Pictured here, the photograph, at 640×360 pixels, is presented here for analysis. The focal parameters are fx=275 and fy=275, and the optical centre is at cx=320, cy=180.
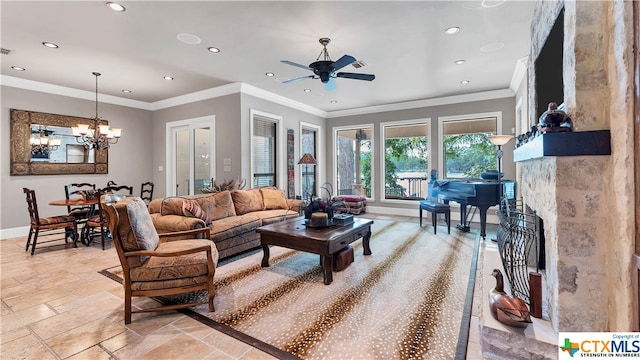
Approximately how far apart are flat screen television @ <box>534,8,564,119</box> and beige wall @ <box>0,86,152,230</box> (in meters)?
7.68

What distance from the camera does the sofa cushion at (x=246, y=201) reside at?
15.0 feet

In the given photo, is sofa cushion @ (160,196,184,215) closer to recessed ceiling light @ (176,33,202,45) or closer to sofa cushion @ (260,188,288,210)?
sofa cushion @ (260,188,288,210)

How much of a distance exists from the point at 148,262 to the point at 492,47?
482cm

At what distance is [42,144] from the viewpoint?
209 inches

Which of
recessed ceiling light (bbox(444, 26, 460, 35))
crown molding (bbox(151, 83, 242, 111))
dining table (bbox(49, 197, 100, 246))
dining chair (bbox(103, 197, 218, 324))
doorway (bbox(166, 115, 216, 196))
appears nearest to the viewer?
dining chair (bbox(103, 197, 218, 324))

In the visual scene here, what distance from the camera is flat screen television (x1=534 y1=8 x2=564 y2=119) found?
6.51ft

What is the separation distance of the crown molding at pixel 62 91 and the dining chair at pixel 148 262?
501 cm

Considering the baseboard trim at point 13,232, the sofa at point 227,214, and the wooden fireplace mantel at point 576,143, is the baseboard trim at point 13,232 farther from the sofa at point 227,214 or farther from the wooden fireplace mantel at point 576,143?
the wooden fireplace mantel at point 576,143

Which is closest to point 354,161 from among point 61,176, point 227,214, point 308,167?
point 308,167

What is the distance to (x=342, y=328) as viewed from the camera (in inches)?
83.6

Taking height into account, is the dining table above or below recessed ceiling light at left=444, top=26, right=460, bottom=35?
below

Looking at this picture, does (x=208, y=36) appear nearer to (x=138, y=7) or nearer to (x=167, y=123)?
(x=138, y=7)

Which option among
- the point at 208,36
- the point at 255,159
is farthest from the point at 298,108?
the point at 208,36

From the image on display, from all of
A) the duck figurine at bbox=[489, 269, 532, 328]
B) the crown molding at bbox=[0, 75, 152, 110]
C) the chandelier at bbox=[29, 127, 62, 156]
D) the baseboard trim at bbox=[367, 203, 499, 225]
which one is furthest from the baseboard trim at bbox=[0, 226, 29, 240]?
the duck figurine at bbox=[489, 269, 532, 328]
